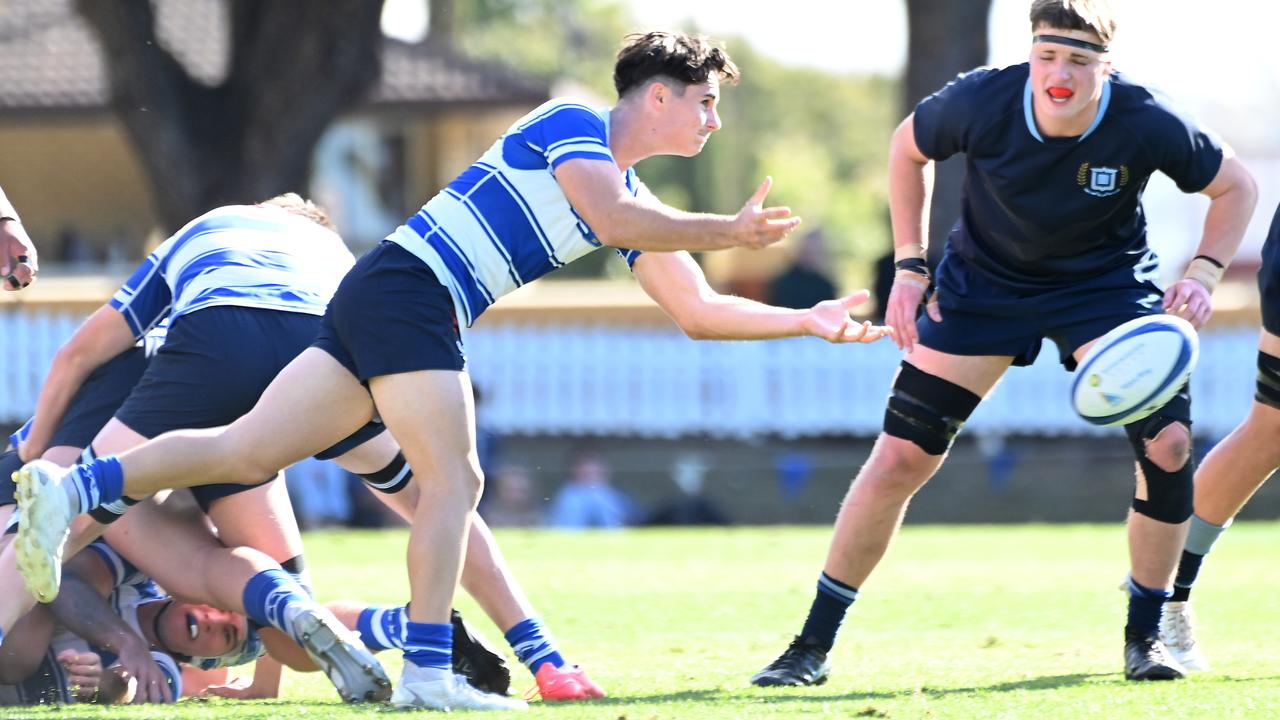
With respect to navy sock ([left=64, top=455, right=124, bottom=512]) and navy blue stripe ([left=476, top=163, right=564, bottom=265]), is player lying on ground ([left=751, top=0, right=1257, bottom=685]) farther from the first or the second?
navy sock ([left=64, top=455, right=124, bottom=512])

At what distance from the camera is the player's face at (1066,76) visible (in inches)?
215

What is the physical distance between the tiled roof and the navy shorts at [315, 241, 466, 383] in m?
21.9

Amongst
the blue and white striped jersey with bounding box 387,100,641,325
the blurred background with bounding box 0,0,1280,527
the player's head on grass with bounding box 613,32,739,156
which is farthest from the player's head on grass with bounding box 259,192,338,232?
the blurred background with bounding box 0,0,1280,527

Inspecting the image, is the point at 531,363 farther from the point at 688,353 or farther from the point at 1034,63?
the point at 1034,63

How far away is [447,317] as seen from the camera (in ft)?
16.7

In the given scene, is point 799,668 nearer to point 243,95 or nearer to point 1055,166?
point 1055,166

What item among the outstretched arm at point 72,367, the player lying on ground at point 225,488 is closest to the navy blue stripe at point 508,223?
the player lying on ground at point 225,488

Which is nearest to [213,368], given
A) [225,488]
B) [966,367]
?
[225,488]

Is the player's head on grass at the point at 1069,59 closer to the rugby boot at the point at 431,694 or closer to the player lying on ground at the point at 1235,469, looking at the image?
the player lying on ground at the point at 1235,469

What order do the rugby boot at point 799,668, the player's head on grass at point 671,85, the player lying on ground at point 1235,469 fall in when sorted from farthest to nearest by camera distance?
the player lying on ground at point 1235,469 → the rugby boot at point 799,668 → the player's head on grass at point 671,85

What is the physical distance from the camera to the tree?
53.8 feet

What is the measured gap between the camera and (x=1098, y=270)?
5.77m

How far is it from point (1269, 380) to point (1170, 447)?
2.67 feet

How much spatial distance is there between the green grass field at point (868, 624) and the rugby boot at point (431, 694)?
10 centimetres
